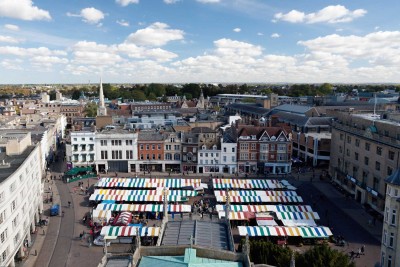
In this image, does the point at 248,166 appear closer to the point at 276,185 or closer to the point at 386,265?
the point at 276,185

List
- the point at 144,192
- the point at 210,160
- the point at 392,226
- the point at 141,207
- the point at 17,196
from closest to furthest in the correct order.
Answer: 1. the point at 392,226
2. the point at 17,196
3. the point at 141,207
4. the point at 144,192
5. the point at 210,160

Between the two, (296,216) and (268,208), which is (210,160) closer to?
(268,208)

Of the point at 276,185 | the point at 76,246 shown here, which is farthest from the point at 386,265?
the point at 76,246

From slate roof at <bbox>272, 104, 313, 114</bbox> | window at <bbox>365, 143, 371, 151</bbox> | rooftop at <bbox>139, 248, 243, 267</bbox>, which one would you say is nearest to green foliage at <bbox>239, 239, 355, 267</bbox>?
rooftop at <bbox>139, 248, 243, 267</bbox>

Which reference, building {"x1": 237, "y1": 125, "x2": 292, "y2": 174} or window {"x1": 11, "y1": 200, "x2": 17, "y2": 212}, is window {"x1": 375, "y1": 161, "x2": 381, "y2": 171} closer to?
building {"x1": 237, "y1": 125, "x2": 292, "y2": 174}

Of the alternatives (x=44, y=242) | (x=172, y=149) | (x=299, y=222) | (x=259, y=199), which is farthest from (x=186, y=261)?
(x=172, y=149)
